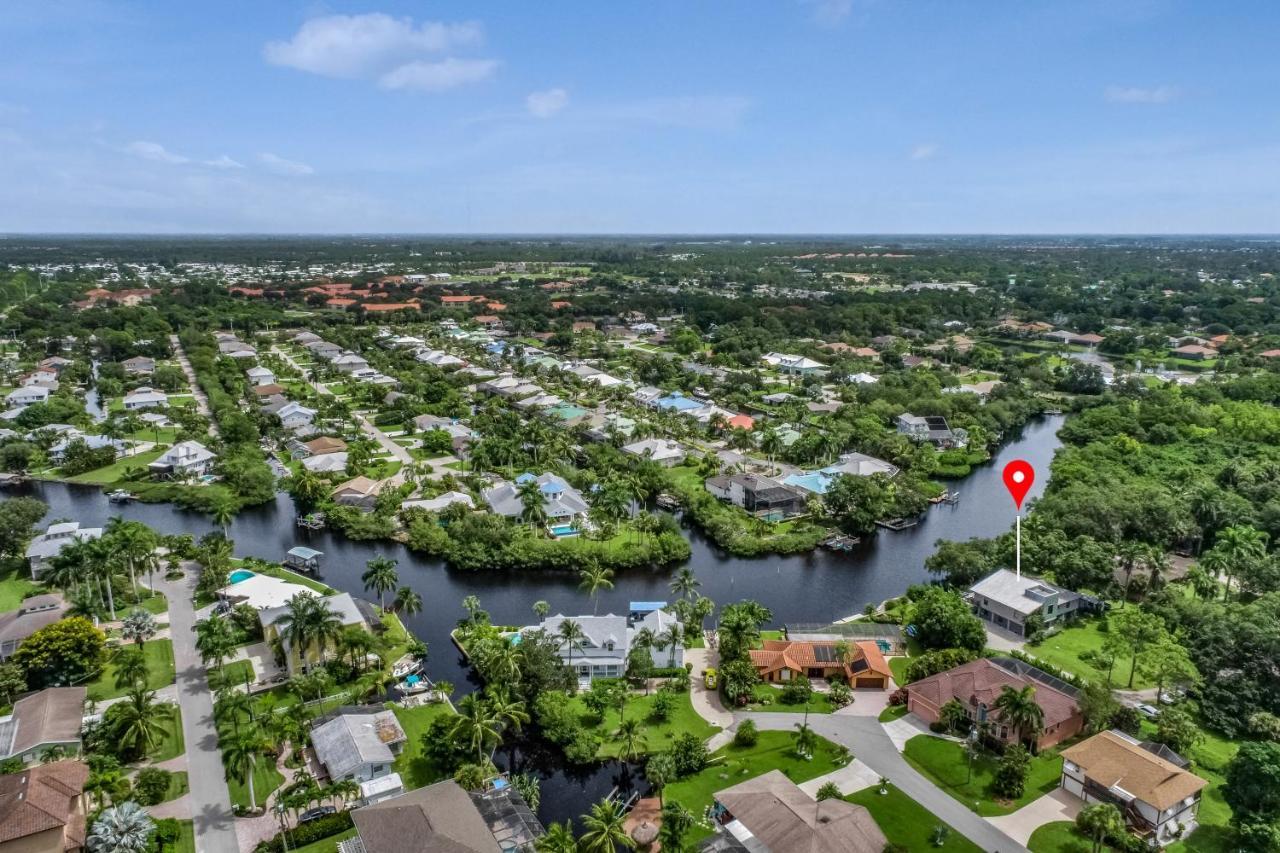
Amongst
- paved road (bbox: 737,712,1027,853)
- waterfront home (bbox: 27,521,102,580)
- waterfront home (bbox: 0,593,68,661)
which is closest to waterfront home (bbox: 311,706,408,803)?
paved road (bbox: 737,712,1027,853)

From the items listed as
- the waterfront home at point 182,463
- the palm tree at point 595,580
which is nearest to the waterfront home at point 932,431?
the palm tree at point 595,580

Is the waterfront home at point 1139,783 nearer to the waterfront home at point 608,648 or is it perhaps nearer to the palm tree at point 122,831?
the waterfront home at point 608,648

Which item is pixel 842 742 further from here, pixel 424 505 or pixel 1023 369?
pixel 1023 369

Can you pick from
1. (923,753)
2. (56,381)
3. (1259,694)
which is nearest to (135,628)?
(923,753)

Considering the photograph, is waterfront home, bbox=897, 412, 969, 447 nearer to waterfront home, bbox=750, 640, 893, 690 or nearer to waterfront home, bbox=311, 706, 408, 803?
waterfront home, bbox=750, 640, 893, 690

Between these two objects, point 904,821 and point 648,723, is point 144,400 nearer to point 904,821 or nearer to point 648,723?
point 648,723

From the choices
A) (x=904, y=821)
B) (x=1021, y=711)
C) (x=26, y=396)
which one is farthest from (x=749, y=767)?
(x=26, y=396)
